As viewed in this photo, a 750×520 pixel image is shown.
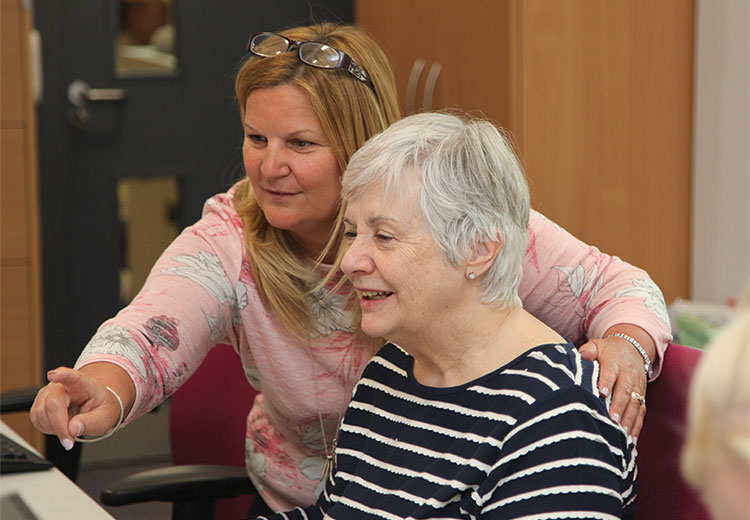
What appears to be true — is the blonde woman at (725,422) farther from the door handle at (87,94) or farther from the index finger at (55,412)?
the door handle at (87,94)

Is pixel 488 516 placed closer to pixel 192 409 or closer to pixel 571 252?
pixel 571 252

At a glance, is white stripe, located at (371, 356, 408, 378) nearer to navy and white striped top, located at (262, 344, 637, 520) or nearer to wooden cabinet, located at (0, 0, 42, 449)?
navy and white striped top, located at (262, 344, 637, 520)

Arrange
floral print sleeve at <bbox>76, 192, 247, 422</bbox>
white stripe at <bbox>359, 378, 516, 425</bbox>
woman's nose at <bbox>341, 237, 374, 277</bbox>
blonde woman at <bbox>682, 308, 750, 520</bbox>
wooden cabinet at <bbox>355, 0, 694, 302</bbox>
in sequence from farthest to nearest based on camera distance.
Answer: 1. wooden cabinet at <bbox>355, 0, 694, 302</bbox>
2. floral print sleeve at <bbox>76, 192, 247, 422</bbox>
3. woman's nose at <bbox>341, 237, 374, 277</bbox>
4. white stripe at <bbox>359, 378, 516, 425</bbox>
5. blonde woman at <bbox>682, 308, 750, 520</bbox>

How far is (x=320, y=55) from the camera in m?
1.57

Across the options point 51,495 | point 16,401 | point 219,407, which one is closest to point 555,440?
point 51,495

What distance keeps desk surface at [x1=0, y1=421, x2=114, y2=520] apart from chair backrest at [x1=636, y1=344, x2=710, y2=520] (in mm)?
714

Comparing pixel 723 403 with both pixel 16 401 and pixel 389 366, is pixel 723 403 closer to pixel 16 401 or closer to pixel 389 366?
pixel 389 366

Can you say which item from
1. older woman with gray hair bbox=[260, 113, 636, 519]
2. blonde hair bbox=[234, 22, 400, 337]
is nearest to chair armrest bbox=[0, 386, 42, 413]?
blonde hair bbox=[234, 22, 400, 337]

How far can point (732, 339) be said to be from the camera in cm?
68

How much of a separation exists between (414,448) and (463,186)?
0.35m

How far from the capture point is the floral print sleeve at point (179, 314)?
1.42 meters

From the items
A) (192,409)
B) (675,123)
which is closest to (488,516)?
(192,409)

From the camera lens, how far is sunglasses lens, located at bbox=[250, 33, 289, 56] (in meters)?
1.59

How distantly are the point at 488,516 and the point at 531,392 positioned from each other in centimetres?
16
